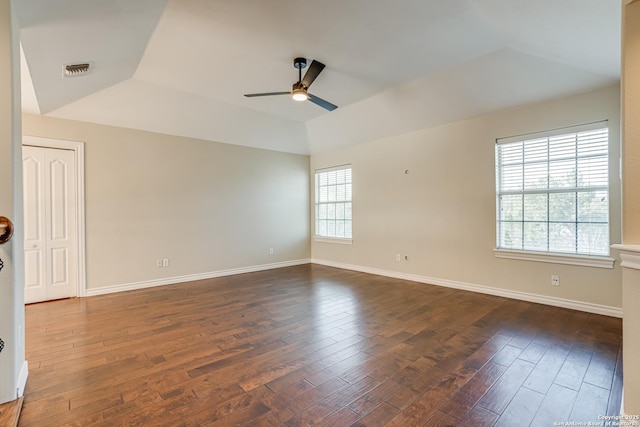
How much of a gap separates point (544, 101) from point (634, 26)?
2573mm

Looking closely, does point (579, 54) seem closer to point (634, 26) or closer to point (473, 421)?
point (634, 26)

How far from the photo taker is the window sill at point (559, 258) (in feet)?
10.9

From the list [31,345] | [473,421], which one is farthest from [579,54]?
[31,345]

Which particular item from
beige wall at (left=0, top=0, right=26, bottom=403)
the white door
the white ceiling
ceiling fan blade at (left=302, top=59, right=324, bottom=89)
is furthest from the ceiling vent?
ceiling fan blade at (left=302, top=59, right=324, bottom=89)

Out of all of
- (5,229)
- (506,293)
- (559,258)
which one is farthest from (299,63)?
(506,293)

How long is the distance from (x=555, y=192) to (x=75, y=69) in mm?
5720

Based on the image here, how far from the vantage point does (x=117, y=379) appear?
212 cm

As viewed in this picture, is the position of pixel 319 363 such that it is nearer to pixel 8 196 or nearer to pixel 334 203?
pixel 8 196

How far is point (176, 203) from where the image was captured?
508 centimetres

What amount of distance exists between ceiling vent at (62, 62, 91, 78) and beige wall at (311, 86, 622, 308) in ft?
14.3

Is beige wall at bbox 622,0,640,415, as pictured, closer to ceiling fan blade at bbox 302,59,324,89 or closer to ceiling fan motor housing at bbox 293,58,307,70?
ceiling fan blade at bbox 302,59,324,89

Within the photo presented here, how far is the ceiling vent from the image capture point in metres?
3.00

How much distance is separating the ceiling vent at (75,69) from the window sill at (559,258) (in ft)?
18.0

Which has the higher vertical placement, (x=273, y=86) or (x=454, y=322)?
(x=273, y=86)
